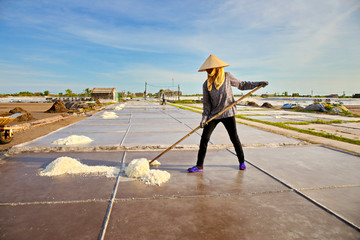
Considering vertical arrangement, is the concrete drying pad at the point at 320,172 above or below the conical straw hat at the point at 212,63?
below

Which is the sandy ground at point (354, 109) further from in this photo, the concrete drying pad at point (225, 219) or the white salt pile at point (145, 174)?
the white salt pile at point (145, 174)

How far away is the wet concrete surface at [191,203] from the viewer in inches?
73.2

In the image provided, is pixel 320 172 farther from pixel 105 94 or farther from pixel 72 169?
pixel 105 94

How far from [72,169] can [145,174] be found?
1.15 meters

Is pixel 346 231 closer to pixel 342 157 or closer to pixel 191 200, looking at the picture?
pixel 191 200

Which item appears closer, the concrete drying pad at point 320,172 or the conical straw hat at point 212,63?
the concrete drying pad at point 320,172

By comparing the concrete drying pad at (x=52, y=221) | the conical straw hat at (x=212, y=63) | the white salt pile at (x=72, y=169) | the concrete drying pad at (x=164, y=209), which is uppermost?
the conical straw hat at (x=212, y=63)

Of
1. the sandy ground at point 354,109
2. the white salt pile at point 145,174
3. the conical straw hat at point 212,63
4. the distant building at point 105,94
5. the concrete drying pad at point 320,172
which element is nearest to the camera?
the concrete drying pad at point 320,172

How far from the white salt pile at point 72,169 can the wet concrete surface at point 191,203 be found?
0.15m

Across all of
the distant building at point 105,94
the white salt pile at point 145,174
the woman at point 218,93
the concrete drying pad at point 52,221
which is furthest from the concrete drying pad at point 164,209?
the distant building at point 105,94

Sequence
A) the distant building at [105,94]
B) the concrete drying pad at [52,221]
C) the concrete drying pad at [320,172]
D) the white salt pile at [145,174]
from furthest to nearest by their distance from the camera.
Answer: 1. the distant building at [105,94]
2. the white salt pile at [145,174]
3. the concrete drying pad at [320,172]
4. the concrete drying pad at [52,221]

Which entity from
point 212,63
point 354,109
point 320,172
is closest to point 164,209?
point 212,63

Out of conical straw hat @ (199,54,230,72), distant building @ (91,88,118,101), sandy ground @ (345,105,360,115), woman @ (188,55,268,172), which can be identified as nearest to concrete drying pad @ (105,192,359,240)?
woman @ (188,55,268,172)

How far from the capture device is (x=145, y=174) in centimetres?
306
